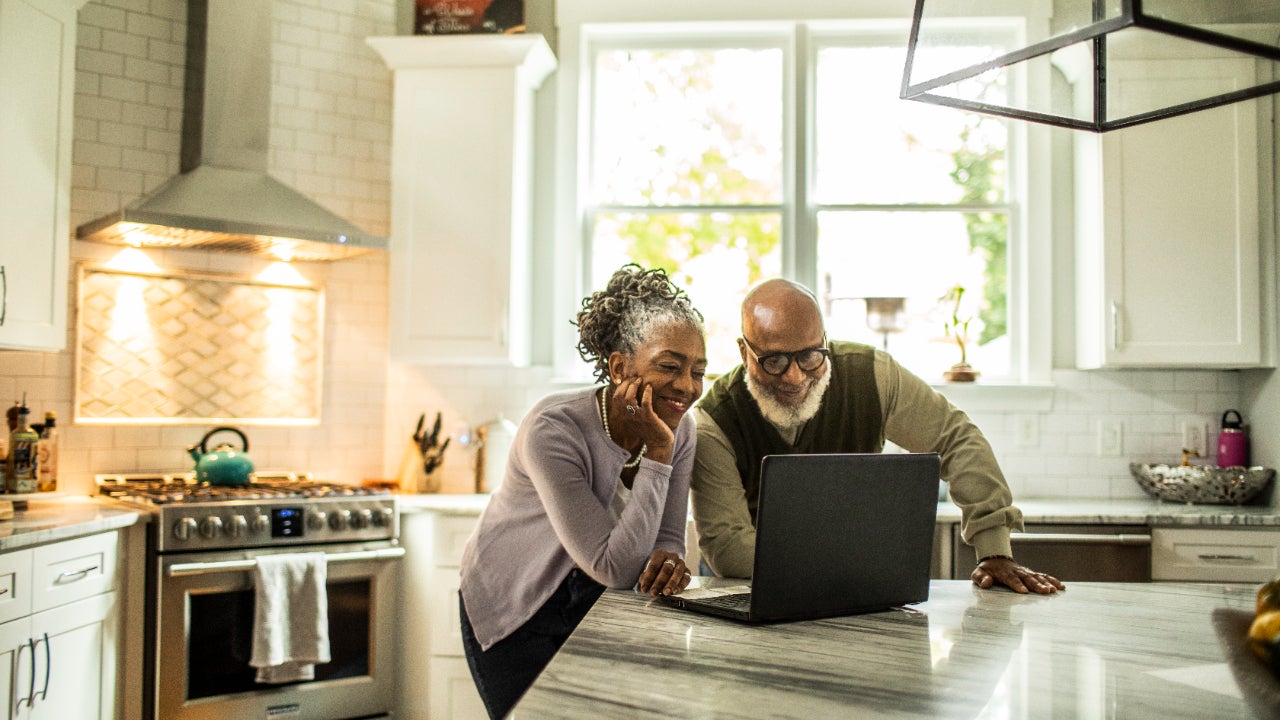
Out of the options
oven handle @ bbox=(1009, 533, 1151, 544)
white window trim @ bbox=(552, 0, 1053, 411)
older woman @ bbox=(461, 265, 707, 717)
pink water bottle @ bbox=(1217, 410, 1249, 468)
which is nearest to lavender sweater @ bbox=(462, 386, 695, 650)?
older woman @ bbox=(461, 265, 707, 717)

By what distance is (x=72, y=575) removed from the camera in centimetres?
286

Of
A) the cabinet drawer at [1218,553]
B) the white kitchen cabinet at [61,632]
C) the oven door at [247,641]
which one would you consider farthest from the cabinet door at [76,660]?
the cabinet drawer at [1218,553]

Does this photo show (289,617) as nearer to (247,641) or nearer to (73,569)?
(247,641)

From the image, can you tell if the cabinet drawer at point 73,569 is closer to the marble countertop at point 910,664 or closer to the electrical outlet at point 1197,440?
the marble countertop at point 910,664

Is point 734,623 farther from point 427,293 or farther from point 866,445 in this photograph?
point 427,293

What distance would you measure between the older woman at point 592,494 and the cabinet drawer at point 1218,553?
204 centimetres

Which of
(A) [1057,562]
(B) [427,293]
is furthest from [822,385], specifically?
(B) [427,293]

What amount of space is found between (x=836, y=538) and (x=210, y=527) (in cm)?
232

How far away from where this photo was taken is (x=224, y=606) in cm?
326

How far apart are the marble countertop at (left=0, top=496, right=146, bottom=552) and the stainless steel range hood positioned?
0.90m

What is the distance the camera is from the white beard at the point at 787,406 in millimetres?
2287

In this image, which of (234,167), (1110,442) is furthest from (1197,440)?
(234,167)

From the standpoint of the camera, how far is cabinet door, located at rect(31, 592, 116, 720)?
2.76m

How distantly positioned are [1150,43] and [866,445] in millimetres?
1228
